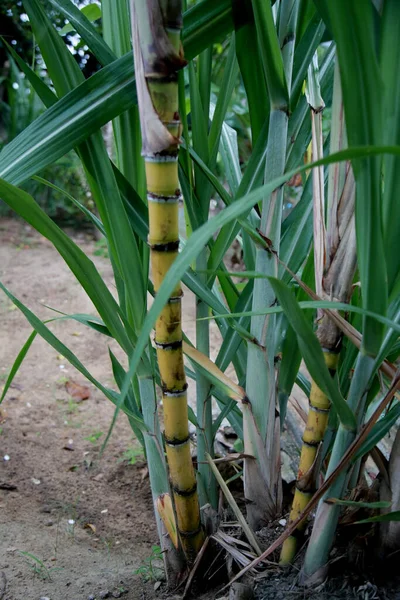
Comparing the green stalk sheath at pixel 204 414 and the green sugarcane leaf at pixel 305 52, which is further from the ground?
the green sugarcane leaf at pixel 305 52

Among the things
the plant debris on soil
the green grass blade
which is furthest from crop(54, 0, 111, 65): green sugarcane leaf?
the plant debris on soil

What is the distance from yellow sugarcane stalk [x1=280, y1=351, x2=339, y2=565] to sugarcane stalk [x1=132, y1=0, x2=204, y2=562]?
18cm

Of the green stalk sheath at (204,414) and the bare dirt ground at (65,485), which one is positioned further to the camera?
the bare dirt ground at (65,485)

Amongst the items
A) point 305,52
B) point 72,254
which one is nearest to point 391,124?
point 305,52

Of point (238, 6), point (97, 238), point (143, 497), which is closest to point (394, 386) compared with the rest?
point (238, 6)

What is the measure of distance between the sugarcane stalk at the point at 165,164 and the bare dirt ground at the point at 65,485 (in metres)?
0.41

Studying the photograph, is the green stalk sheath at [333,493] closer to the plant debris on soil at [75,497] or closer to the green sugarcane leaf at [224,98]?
the plant debris on soil at [75,497]

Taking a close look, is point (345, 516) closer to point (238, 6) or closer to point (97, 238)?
point (238, 6)

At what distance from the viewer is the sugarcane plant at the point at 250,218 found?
0.58 meters

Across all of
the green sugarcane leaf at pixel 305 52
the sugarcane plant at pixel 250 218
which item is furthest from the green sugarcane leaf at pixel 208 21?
the green sugarcane leaf at pixel 305 52

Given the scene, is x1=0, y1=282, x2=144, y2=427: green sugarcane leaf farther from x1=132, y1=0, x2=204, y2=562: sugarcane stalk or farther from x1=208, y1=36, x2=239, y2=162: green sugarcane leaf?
x1=208, y1=36, x2=239, y2=162: green sugarcane leaf

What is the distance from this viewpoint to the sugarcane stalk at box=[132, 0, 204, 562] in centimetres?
62

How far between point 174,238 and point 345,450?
36 cm

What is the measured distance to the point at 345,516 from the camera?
2.95 ft
